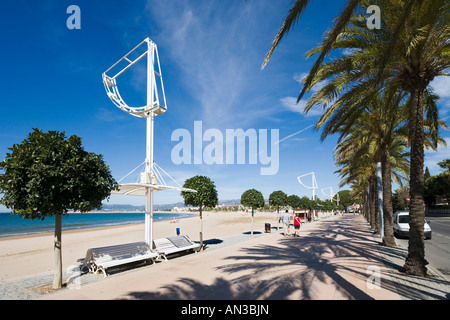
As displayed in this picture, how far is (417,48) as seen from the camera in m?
6.68

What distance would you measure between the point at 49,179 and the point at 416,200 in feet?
31.0

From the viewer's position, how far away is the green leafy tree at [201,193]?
11.7m

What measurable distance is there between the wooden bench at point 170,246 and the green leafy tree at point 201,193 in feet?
3.57

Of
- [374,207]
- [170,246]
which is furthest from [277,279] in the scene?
[374,207]

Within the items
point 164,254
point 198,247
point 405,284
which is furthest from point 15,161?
point 405,284

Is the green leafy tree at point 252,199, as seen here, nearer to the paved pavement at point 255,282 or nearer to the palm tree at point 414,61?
the paved pavement at point 255,282

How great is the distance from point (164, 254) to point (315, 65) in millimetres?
7839

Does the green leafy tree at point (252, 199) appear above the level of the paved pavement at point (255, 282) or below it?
above

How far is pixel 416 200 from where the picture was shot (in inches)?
272

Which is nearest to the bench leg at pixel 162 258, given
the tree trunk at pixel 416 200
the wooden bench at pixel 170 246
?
the wooden bench at pixel 170 246

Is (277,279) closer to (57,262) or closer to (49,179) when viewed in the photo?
(57,262)

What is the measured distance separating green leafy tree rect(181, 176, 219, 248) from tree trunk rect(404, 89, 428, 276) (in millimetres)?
7668

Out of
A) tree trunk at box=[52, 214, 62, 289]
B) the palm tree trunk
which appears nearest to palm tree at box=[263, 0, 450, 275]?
tree trunk at box=[52, 214, 62, 289]

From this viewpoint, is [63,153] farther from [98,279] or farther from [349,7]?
[349,7]
